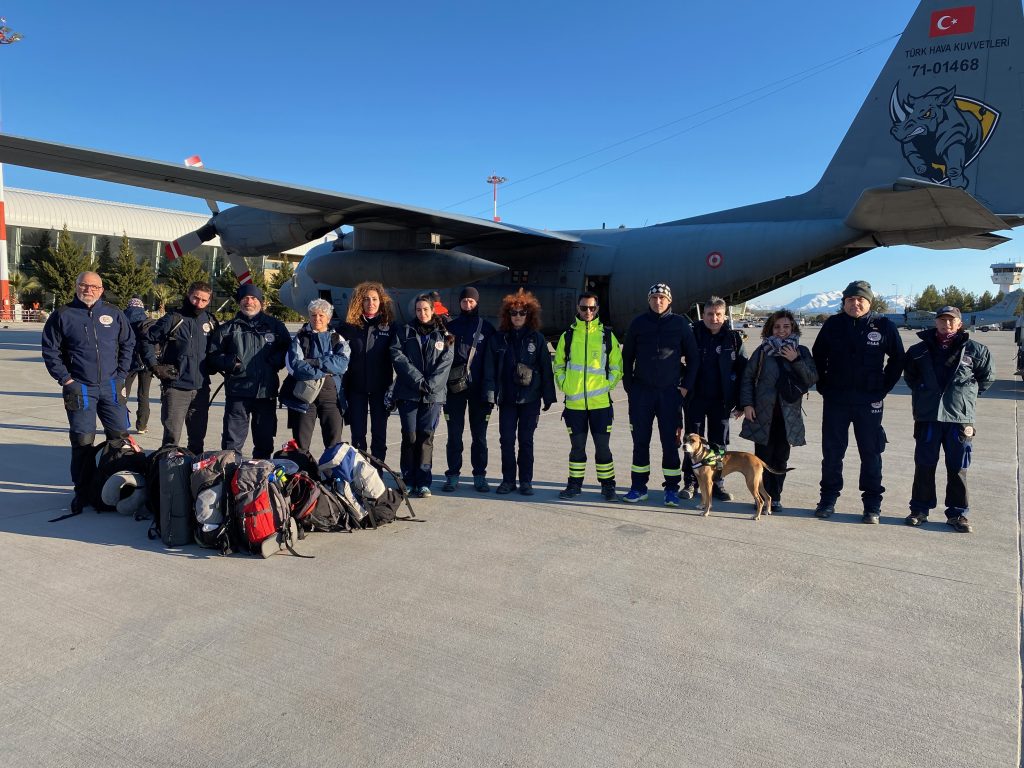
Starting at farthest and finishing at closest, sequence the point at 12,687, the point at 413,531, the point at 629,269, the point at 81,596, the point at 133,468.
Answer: the point at 629,269 < the point at 133,468 < the point at 413,531 < the point at 81,596 < the point at 12,687

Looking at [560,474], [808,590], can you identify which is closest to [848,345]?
[808,590]

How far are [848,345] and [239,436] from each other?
5407mm

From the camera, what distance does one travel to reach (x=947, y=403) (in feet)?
17.8

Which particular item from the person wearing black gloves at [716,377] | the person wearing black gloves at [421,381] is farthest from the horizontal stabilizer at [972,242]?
the person wearing black gloves at [421,381]

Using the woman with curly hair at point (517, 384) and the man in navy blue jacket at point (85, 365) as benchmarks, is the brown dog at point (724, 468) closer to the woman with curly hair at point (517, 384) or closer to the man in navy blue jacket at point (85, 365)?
the woman with curly hair at point (517, 384)

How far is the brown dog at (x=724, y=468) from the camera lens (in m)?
5.63

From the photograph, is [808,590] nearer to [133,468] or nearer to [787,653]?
[787,653]

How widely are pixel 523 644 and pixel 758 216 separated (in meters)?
11.6

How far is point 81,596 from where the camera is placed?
397 centimetres

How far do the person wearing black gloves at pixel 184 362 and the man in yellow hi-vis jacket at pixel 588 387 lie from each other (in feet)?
11.4

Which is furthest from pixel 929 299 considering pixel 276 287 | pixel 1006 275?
pixel 276 287

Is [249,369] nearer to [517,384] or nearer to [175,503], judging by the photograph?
[175,503]

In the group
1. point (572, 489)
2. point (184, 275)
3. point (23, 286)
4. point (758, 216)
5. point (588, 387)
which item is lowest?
point (572, 489)

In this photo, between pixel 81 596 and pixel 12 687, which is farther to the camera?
pixel 81 596
